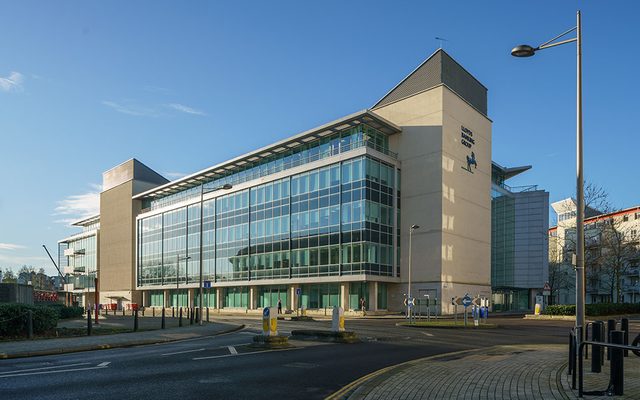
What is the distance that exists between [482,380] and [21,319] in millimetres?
16336

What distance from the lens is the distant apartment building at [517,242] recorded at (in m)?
72.8

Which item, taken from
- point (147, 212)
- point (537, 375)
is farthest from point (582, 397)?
point (147, 212)

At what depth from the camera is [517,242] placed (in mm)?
76500

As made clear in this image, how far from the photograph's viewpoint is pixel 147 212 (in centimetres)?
8700

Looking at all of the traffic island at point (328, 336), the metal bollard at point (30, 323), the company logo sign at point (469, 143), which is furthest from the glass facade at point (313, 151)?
the metal bollard at point (30, 323)

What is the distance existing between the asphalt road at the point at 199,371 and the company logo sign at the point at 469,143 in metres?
41.6

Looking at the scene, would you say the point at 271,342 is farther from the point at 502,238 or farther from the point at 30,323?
the point at 502,238

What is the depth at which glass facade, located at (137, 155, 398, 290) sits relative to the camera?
51.6 metres

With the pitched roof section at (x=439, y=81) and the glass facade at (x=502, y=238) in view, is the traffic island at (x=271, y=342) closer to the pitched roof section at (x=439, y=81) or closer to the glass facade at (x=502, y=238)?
the pitched roof section at (x=439, y=81)

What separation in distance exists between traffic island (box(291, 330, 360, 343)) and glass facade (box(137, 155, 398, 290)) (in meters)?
30.6

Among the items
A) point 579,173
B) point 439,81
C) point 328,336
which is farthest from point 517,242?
point 579,173

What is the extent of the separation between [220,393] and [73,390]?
256cm

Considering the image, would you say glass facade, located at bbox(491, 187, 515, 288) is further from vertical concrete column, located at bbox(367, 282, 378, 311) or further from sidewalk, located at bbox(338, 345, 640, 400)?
sidewalk, located at bbox(338, 345, 640, 400)

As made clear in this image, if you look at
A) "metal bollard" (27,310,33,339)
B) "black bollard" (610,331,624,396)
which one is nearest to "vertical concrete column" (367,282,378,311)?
"metal bollard" (27,310,33,339)
